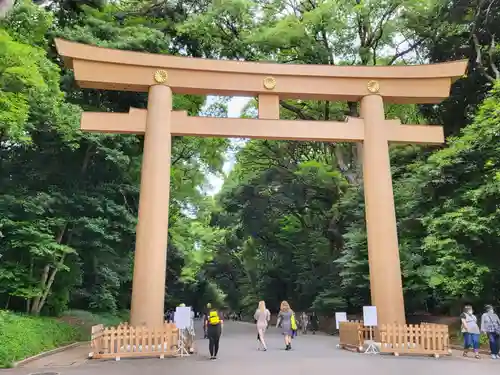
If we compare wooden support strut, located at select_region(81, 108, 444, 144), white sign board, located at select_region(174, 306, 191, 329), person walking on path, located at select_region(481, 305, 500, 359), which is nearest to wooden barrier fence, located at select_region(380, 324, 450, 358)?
person walking on path, located at select_region(481, 305, 500, 359)

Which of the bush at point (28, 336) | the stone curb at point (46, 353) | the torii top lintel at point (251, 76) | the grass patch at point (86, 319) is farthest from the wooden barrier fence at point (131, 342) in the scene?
the torii top lintel at point (251, 76)

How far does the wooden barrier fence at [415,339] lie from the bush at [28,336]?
29.6 ft

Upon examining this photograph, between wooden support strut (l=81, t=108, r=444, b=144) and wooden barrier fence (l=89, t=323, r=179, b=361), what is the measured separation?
5.80 meters

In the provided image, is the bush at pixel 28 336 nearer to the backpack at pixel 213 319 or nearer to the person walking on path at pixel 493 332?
the backpack at pixel 213 319

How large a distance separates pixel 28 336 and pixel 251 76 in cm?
983

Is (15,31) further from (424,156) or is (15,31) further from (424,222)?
(424,156)

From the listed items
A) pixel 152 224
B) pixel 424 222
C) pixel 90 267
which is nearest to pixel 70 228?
pixel 90 267

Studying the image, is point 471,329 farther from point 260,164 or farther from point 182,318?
point 260,164

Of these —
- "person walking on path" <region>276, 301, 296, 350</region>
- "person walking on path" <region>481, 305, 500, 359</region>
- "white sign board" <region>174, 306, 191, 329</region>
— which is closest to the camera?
"person walking on path" <region>481, 305, 500, 359</region>

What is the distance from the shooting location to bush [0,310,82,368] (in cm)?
1061

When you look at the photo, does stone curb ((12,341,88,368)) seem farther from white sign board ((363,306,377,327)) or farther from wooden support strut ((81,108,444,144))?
white sign board ((363,306,377,327))

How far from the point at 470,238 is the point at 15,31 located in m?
15.2

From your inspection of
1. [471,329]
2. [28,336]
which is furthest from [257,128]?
[28,336]

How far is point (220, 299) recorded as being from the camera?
5372cm
